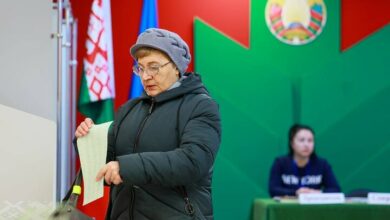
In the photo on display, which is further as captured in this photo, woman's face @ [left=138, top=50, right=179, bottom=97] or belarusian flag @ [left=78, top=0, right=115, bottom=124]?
belarusian flag @ [left=78, top=0, right=115, bottom=124]

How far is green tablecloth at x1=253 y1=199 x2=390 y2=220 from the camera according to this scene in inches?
148

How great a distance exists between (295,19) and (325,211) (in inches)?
82.8

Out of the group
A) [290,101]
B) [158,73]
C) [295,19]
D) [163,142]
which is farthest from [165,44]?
[295,19]

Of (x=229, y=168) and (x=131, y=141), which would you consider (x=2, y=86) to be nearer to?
(x=131, y=141)

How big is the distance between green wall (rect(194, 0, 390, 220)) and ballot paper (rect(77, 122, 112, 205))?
3.34m

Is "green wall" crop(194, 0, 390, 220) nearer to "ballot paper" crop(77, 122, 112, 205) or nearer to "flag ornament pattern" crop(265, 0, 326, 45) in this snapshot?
"flag ornament pattern" crop(265, 0, 326, 45)

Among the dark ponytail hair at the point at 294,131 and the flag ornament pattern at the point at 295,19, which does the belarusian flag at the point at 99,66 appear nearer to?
the dark ponytail hair at the point at 294,131

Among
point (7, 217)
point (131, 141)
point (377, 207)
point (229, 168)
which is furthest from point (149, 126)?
point (229, 168)

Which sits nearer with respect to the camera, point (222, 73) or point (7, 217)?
point (7, 217)

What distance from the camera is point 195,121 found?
5.61 ft

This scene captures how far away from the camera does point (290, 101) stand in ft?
17.3

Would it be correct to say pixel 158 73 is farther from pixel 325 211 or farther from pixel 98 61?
pixel 98 61

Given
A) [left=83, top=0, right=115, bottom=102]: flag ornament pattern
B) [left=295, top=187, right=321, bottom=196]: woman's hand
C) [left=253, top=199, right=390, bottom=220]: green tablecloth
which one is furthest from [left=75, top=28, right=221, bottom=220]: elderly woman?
[left=295, top=187, right=321, bottom=196]: woman's hand

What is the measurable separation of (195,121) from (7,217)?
3.47 feet
